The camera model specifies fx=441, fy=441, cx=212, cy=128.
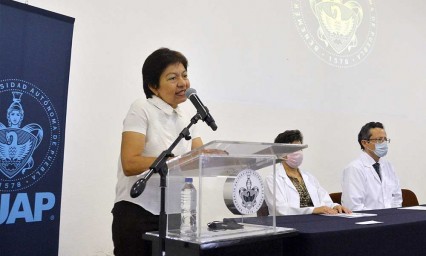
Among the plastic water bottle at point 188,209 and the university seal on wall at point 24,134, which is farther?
the university seal on wall at point 24,134

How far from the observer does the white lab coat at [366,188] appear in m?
3.45

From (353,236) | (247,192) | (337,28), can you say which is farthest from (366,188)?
(247,192)

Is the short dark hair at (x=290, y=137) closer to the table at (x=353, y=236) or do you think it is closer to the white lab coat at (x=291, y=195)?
the white lab coat at (x=291, y=195)

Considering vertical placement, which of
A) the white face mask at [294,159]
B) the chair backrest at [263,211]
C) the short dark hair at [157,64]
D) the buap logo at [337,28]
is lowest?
the chair backrest at [263,211]

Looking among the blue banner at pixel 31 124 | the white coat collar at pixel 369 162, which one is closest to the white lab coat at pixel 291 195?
→ the white coat collar at pixel 369 162

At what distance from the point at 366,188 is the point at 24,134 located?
2.58 meters

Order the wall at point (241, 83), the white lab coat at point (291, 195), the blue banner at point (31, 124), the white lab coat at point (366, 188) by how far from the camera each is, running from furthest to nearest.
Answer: the white lab coat at point (366, 188)
the wall at point (241, 83)
the white lab coat at point (291, 195)
the blue banner at point (31, 124)

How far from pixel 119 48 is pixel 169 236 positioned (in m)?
1.99

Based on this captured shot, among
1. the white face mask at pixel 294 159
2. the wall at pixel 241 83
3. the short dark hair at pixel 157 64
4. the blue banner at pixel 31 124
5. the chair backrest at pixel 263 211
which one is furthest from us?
the white face mask at pixel 294 159

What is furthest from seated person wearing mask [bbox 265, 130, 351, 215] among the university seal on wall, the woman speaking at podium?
the university seal on wall

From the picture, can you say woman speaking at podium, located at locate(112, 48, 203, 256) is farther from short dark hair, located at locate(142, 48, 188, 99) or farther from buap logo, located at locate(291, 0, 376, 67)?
buap logo, located at locate(291, 0, 376, 67)

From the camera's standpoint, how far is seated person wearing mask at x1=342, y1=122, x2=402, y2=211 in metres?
3.48

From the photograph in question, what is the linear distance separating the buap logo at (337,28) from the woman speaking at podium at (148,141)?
2518mm

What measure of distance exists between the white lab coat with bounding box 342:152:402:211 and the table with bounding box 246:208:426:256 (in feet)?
4.58
